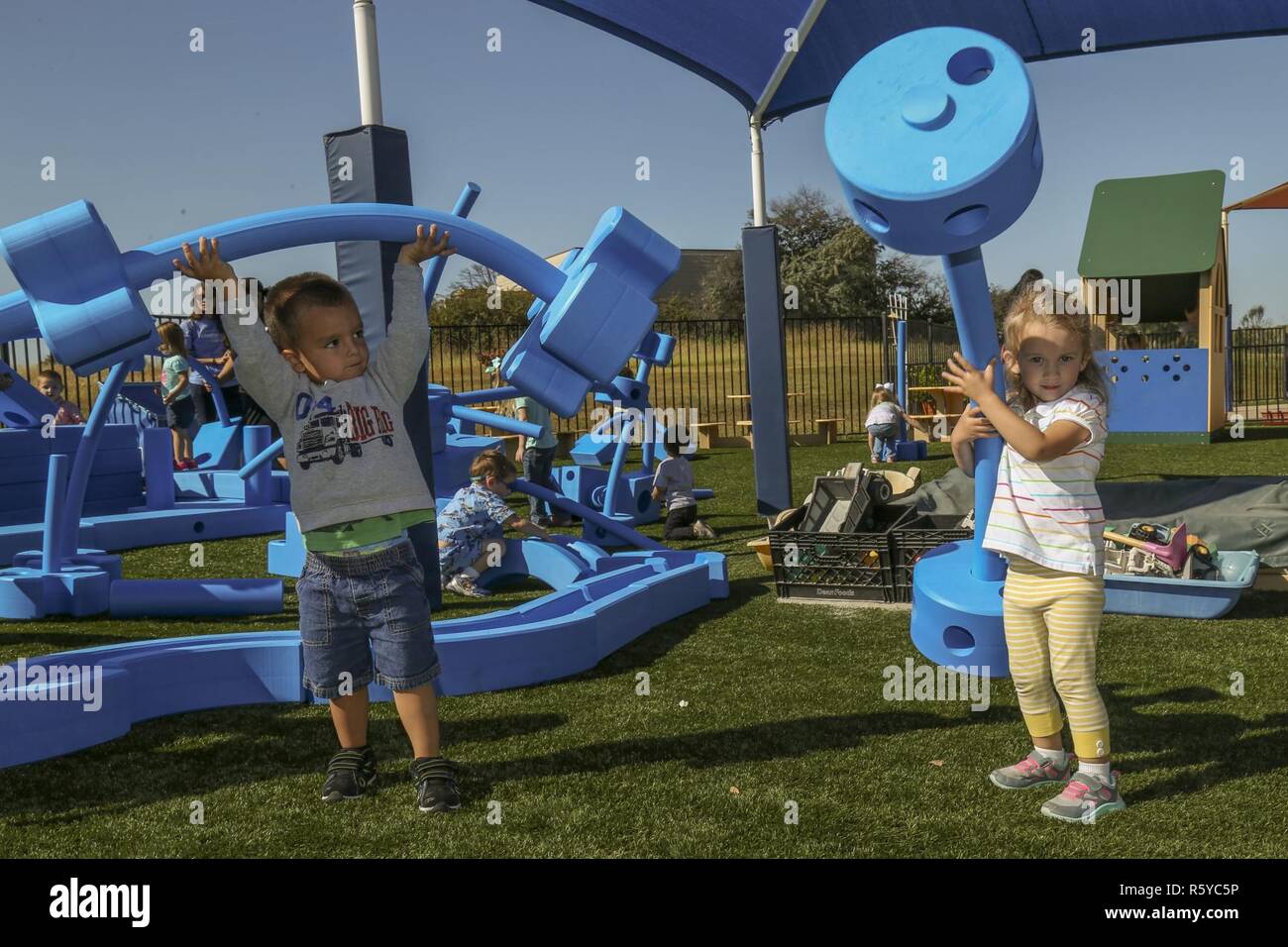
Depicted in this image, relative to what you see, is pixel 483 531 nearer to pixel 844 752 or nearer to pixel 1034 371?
pixel 844 752

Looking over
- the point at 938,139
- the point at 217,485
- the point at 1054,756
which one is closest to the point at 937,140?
the point at 938,139

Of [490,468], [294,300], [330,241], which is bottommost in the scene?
[490,468]

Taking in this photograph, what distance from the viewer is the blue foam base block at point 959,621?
4039 mm

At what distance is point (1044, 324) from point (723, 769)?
1.55 m

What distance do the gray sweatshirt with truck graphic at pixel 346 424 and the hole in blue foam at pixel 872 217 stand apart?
4.91 feet

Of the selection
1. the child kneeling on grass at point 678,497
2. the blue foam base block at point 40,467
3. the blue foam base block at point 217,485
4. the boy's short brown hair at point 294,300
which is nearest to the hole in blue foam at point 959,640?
the boy's short brown hair at point 294,300

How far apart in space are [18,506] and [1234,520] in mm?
8218

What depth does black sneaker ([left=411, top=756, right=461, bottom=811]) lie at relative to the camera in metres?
2.97

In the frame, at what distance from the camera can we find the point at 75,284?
9.46 ft

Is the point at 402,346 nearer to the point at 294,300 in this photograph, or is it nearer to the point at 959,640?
the point at 294,300

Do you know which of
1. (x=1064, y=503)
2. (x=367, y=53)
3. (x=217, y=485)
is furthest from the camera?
(x=217, y=485)

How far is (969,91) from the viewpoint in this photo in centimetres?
353

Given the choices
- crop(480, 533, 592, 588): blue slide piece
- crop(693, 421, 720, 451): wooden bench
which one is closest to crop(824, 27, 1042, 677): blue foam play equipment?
crop(480, 533, 592, 588): blue slide piece

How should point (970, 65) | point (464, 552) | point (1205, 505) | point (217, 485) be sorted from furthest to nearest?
point (217, 485) → point (1205, 505) → point (464, 552) → point (970, 65)
